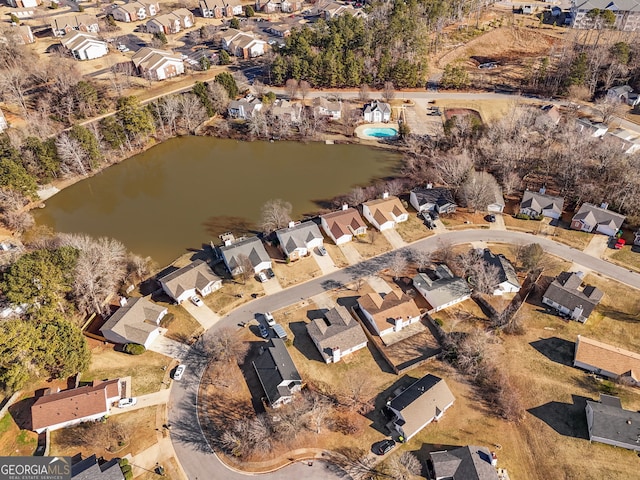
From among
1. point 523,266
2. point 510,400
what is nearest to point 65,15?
point 523,266

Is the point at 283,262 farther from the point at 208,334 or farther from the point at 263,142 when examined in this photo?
the point at 263,142

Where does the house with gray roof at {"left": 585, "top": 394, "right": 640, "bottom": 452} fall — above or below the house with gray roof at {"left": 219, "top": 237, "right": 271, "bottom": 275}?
below

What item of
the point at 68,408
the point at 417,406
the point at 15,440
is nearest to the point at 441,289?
the point at 417,406

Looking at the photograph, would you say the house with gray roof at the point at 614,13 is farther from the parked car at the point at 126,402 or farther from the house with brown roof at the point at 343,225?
the parked car at the point at 126,402

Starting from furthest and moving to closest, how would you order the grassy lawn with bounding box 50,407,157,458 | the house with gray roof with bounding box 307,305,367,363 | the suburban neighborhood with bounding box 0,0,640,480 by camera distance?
1. the house with gray roof with bounding box 307,305,367,363
2. the suburban neighborhood with bounding box 0,0,640,480
3. the grassy lawn with bounding box 50,407,157,458

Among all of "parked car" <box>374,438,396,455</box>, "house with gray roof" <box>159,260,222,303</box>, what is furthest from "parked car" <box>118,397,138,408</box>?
"parked car" <box>374,438,396,455</box>

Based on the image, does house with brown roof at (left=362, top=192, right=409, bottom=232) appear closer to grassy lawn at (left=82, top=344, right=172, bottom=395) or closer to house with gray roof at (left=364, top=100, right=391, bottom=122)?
house with gray roof at (left=364, top=100, right=391, bottom=122)

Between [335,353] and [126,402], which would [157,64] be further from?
[335,353]

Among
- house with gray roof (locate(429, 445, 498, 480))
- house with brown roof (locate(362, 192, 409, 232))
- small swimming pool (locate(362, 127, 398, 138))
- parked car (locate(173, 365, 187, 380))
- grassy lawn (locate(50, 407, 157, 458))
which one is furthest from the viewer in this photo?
small swimming pool (locate(362, 127, 398, 138))
